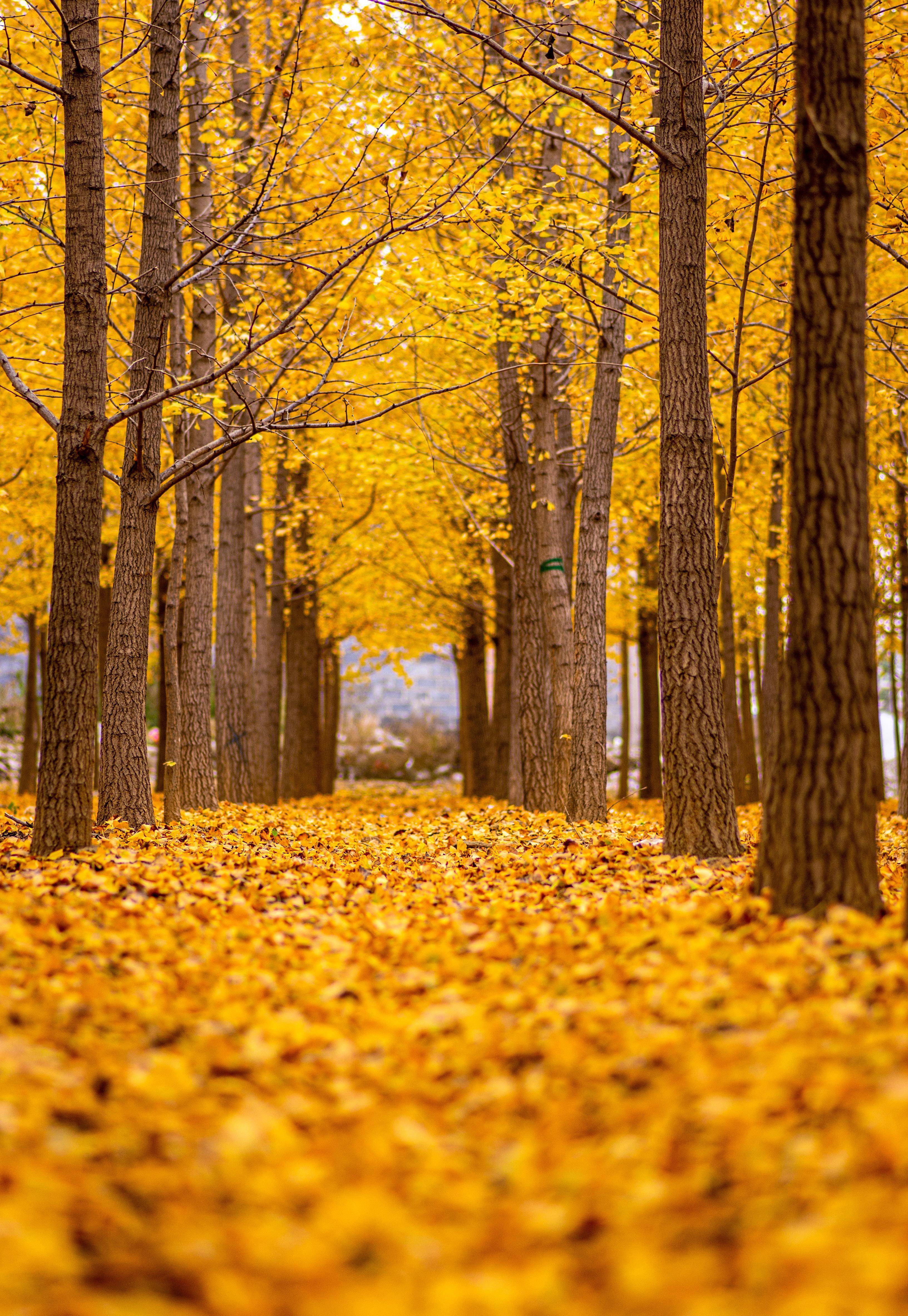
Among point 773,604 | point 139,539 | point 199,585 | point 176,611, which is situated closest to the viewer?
point 139,539

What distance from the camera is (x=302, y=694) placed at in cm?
1617

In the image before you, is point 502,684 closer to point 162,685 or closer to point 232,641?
point 232,641

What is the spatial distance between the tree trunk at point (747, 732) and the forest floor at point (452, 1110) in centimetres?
1202

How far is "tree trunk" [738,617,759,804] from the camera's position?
16.7 meters

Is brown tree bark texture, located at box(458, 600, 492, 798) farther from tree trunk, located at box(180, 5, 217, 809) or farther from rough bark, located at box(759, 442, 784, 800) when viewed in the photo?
tree trunk, located at box(180, 5, 217, 809)

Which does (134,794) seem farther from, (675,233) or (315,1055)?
(675,233)

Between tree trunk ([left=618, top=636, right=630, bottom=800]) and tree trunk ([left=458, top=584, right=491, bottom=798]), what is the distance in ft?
11.2

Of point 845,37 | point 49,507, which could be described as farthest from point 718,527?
point 845,37

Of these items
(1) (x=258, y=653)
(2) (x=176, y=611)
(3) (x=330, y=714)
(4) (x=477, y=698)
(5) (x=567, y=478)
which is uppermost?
(5) (x=567, y=478)

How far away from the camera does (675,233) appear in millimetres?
6215

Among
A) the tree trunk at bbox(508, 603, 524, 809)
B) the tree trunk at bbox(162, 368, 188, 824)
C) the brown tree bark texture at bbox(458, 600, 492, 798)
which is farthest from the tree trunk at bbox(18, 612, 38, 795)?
the tree trunk at bbox(508, 603, 524, 809)

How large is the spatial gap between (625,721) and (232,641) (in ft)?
34.4

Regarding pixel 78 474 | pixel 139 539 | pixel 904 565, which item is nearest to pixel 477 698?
pixel 904 565

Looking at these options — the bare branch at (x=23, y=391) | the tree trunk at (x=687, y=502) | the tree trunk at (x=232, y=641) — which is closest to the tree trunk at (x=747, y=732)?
the tree trunk at (x=232, y=641)
